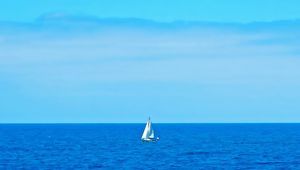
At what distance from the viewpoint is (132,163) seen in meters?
105

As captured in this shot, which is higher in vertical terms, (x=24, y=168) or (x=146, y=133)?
(x=146, y=133)

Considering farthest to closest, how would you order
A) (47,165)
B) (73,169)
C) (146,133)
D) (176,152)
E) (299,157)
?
(146,133) < (176,152) < (299,157) < (47,165) < (73,169)

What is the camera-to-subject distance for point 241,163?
102 meters

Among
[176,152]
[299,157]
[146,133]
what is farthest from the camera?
[146,133]

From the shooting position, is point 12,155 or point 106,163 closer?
point 106,163

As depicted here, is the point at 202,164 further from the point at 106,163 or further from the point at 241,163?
the point at 106,163

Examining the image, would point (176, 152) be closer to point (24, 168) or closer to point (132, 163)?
point (132, 163)

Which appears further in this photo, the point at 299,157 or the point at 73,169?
the point at 299,157

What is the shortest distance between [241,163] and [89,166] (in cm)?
2510

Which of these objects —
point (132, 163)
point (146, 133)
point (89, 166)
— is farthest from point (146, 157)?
point (146, 133)

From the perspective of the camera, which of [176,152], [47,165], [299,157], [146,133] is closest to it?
[47,165]

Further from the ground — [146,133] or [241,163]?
[146,133]

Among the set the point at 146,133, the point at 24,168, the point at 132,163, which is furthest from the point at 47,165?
the point at 146,133

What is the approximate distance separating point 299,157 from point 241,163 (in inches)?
706
